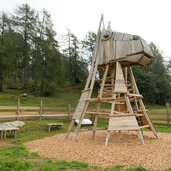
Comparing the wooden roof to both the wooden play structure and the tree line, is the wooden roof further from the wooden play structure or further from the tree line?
the tree line

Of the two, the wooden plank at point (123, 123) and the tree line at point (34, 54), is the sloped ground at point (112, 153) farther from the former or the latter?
the tree line at point (34, 54)

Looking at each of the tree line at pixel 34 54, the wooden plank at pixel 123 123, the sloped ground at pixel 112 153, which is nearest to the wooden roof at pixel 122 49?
the wooden plank at pixel 123 123

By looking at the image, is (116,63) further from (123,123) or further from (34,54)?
(34,54)

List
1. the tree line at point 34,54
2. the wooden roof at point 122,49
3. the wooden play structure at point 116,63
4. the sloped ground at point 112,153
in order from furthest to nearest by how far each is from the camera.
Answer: the tree line at point 34,54 < the wooden roof at point 122,49 < the wooden play structure at point 116,63 < the sloped ground at point 112,153

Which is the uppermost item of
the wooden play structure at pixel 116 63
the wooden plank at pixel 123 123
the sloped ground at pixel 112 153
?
the wooden play structure at pixel 116 63

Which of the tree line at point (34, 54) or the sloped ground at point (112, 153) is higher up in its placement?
the tree line at point (34, 54)

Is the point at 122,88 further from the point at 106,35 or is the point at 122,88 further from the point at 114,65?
the point at 106,35

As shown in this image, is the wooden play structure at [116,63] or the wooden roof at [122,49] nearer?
the wooden play structure at [116,63]

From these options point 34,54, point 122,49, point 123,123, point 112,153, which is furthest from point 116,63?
point 34,54

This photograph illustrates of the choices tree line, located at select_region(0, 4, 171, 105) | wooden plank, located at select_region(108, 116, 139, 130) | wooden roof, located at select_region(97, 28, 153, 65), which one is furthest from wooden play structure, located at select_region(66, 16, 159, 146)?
tree line, located at select_region(0, 4, 171, 105)

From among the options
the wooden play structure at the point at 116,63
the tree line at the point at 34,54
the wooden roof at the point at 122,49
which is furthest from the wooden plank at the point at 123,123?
the tree line at the point at 34,54

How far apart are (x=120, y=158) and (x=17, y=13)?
34.5 m

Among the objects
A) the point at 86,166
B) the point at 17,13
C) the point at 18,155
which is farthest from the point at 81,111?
the point at 17,13

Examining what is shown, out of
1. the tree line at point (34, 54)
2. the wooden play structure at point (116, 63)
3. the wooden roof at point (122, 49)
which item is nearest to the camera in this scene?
the wooden play structure at point (116, 63)
